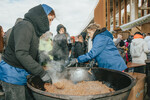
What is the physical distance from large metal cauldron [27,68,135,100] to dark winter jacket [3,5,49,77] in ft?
0.84

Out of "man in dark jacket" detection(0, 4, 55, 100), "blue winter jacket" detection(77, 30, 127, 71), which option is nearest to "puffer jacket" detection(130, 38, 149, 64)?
"blue winter jacket" detection(77, 30, 127, 71)

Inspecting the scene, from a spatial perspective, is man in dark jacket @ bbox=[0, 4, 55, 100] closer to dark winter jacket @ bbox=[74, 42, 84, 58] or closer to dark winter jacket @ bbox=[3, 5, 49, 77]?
dark winter jacket @ bbox=[3, 5, 49, 77]

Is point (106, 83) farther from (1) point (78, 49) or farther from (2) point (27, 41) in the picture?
(1) point (78, 49)

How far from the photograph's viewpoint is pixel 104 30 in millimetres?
2484

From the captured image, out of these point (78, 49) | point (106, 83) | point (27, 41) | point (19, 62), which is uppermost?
point (27, 41)

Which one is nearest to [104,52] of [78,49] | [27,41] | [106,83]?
[106,83]

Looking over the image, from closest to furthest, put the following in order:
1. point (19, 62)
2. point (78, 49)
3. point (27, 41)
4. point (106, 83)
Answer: point (27, 41)
point (19, 62)
point (106, 83)
point (78, 49)

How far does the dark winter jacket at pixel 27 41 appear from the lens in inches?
53.5

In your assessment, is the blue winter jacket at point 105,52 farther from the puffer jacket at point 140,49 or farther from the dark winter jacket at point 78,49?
the dark winter jacket at point 78,49

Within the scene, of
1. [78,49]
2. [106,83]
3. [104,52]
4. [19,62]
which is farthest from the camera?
[78,49]

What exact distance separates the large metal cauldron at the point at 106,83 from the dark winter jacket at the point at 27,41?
0.84 ft

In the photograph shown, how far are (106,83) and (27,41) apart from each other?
1.65 m

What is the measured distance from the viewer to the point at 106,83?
2.32 m

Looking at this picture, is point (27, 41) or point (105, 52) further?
point (105, 52)
